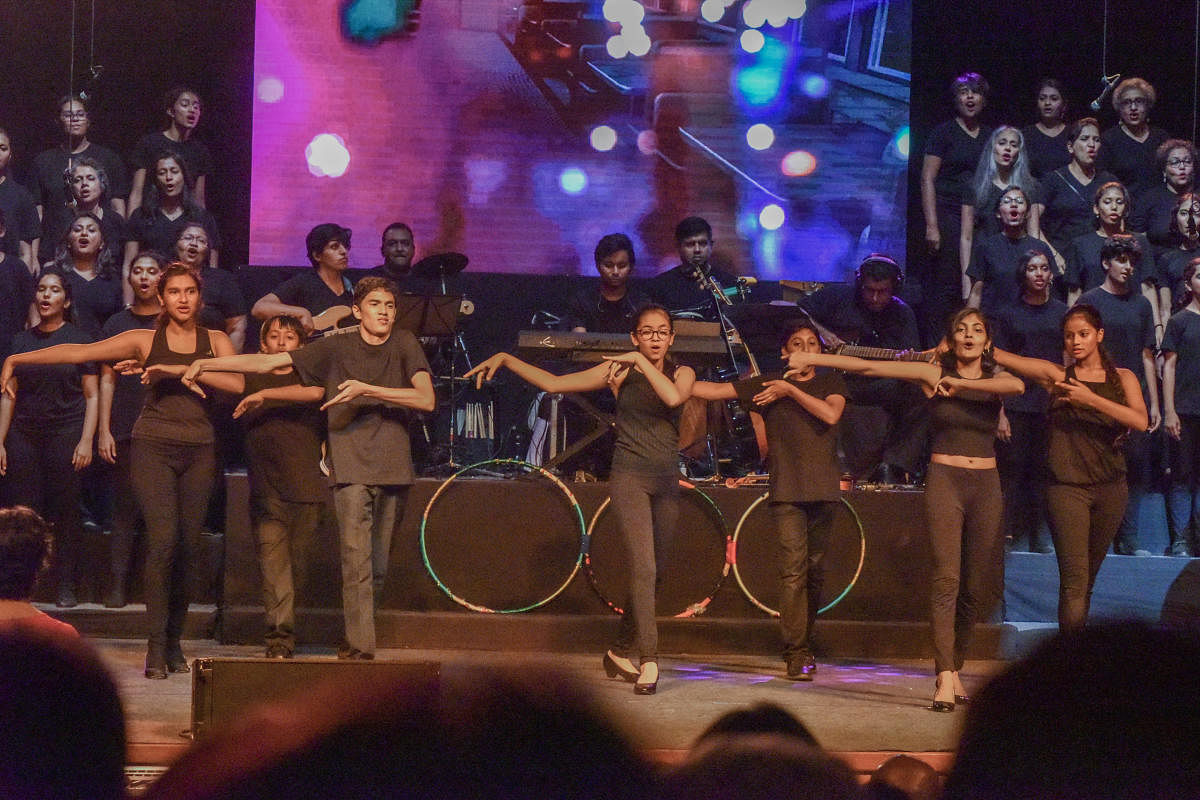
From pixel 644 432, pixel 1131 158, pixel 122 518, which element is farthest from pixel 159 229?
pixel 1131 158

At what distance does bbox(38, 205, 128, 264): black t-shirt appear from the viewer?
8.91 metres

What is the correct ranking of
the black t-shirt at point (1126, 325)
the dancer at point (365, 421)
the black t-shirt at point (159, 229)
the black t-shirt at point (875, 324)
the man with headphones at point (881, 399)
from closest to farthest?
the dancer at point (365, 421) < the black t-shirt at point (1126, 325) < the man with headphones at point (881, 399) < the black t-shirt at point (875, 324) < the black t-shirt at point (159, 229)

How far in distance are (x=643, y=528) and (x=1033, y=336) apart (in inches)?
127

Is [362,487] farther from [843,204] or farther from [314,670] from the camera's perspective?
[843,204]

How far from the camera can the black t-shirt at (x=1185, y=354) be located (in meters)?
8.42

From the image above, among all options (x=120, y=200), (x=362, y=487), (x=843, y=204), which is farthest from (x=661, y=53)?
(x=362, y=487)

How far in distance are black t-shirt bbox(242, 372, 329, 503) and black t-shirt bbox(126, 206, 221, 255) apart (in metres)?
2.45

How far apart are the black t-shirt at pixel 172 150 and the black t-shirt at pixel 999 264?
17.8ft

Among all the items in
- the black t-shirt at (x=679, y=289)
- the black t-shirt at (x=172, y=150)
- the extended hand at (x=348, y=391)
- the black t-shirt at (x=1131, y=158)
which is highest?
the black t-shirt at (x=1131, y=158)

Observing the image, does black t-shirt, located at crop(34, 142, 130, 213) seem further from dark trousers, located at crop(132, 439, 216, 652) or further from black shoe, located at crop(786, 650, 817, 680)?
black shoe, located at crop(786, 650, 817, 680)

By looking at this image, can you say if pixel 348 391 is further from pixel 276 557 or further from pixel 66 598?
pixel 66 598

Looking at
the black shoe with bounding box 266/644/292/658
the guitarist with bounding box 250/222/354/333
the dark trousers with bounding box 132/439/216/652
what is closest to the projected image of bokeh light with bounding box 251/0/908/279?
the guitarist with bounding box 250/222/354/333

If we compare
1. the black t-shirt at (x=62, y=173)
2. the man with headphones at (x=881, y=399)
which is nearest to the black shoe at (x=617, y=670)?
the man with headphones at (x=881, y=399)

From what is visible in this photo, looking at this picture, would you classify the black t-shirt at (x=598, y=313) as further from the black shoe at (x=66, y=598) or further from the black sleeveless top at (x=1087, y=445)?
the black shoe at (x=66, y=598)
